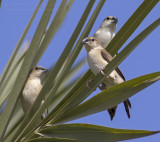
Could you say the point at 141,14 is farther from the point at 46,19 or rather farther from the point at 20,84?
the point at 20,84

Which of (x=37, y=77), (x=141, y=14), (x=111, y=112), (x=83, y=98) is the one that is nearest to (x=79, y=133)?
(x=83, y=98)

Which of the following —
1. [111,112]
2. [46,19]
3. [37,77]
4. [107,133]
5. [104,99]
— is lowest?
[107,133]

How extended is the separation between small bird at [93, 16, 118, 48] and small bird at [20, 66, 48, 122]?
945mm

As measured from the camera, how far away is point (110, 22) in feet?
16.6

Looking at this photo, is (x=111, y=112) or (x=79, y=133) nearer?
(x=79, y=133)

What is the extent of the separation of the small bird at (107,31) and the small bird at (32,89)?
94 cm

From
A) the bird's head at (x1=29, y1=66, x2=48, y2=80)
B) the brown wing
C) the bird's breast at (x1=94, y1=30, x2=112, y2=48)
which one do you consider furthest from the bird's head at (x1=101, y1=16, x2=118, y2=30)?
the brown wing

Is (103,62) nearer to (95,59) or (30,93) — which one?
(95,59)

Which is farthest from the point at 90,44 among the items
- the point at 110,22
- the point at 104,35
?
the point at 110,22

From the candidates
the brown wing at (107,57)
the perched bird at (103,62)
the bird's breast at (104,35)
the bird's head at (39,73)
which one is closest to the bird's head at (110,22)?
the bird's breast at (104,35)

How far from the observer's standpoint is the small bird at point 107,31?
4.71m

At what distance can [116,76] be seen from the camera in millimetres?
3412

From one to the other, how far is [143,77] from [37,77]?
2531mm

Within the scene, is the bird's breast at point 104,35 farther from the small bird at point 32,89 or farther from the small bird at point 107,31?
the small bird at point 32,89
